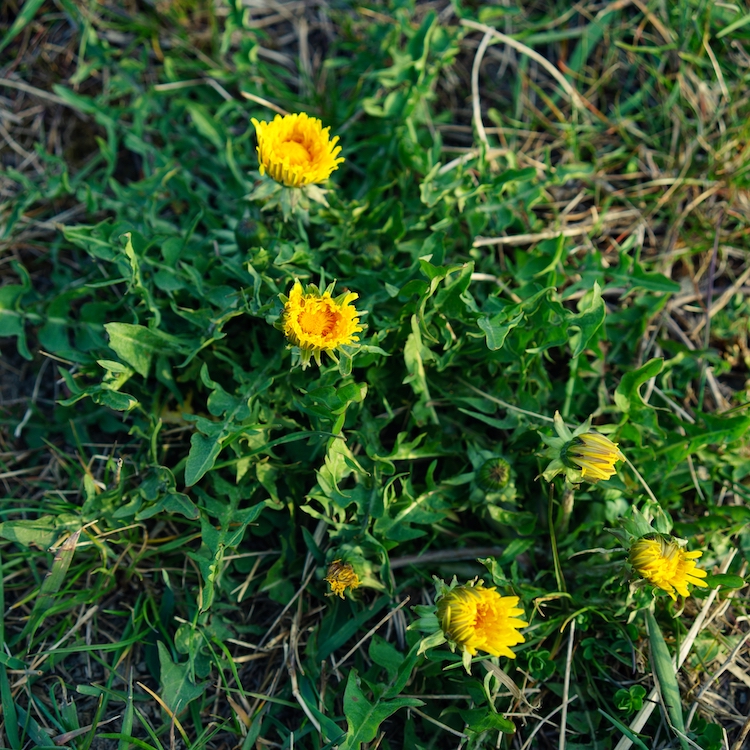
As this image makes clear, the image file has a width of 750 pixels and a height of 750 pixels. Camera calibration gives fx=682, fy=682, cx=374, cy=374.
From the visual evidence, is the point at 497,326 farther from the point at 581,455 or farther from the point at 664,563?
the point at 664,563

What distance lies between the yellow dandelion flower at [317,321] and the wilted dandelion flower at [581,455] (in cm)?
71

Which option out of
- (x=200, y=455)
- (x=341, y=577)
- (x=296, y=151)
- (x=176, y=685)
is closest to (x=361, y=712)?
(x=341, y=577)

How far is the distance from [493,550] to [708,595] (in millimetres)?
699

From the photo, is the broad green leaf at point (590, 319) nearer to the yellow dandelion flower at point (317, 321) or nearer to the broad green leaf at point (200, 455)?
the yellow dandelion flower at point (317, 321)

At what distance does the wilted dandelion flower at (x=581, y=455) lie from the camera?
197 centimetres

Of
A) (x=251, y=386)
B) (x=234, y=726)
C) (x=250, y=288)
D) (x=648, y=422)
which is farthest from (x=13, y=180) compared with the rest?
(x=648, y=422)

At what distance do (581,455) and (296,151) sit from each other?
1354 millimetres

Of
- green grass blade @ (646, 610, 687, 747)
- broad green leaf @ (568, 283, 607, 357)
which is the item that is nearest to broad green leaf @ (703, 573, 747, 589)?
green grass blade @ (646, 610, 687, 747)

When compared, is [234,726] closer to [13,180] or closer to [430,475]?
[430,475]

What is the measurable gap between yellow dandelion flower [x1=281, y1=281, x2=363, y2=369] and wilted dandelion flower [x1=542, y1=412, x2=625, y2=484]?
2.32 feet

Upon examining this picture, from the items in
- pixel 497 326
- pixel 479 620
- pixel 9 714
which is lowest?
pixel 9 714

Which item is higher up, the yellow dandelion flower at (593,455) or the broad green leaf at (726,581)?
the yellow dandelion flower at (593,455)

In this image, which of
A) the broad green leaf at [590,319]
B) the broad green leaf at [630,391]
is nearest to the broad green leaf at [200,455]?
the broad green leaf at [590,319]

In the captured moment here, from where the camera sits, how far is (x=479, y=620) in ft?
6.37
